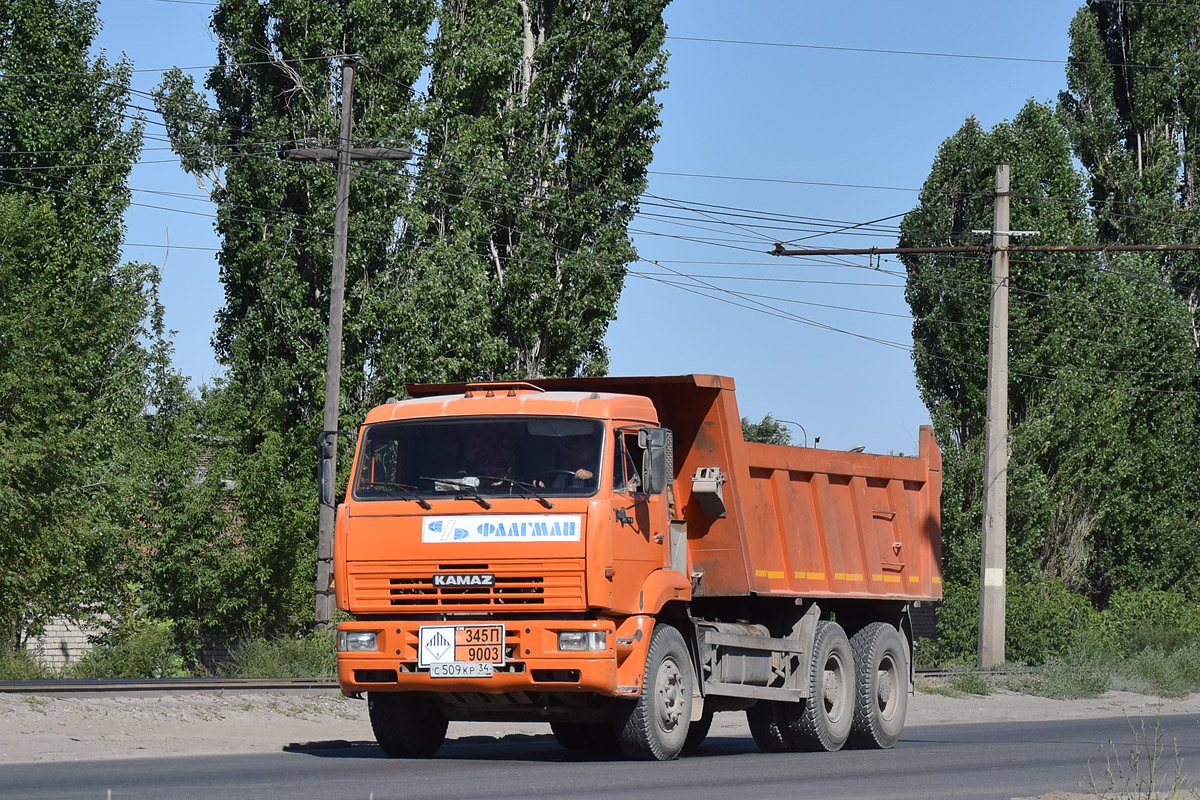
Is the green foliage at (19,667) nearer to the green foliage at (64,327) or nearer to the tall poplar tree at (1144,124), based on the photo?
the green foliage at (64,327)

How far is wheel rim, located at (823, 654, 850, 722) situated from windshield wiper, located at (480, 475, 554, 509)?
5028 mm

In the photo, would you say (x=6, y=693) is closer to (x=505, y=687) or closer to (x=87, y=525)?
(x=505, y=687)

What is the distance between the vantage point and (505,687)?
44.0ft

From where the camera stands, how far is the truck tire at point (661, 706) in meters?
13.9

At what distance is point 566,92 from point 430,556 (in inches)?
1106

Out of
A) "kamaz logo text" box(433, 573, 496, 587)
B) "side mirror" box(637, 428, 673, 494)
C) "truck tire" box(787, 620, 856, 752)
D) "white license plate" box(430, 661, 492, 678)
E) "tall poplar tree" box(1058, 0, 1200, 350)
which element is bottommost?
"truck tire" box(787, 620, 856, 752)

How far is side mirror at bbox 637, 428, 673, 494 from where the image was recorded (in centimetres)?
1373

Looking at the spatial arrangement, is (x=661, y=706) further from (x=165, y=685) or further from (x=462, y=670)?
(x=165, y=685)

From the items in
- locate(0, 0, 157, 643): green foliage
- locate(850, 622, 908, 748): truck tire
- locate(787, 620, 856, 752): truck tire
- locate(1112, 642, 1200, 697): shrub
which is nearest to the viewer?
locate(787, 620, 856, 752): truck tire

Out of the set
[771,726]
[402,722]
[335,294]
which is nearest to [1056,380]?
[335,294]

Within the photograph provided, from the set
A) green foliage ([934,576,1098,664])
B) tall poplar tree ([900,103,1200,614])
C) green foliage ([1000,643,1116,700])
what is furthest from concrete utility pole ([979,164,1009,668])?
tall poplar tree ([900,103,1200,614])

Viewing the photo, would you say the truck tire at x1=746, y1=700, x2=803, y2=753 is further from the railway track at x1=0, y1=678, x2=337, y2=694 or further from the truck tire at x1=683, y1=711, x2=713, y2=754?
the railway track at x1=0, y1=678, x2=337, y2=694

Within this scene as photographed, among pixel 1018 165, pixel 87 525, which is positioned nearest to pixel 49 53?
pixel 87 525

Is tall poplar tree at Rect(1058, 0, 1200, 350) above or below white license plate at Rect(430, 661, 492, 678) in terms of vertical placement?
above
